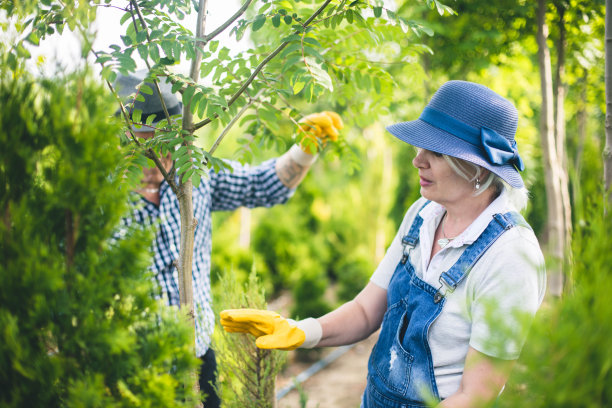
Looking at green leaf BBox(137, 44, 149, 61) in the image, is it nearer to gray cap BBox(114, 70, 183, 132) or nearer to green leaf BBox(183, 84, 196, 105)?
green leaf BBox(183, 84, 196, 105)

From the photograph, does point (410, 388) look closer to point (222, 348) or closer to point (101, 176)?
point (222, 348)

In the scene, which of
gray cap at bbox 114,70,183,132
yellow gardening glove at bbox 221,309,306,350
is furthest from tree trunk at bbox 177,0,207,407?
gray cap at bbox 114,70,183,132

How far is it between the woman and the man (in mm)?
556

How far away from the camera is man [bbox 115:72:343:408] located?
82.0 inches

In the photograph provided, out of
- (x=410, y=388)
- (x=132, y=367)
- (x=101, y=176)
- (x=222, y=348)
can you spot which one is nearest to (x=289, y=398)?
(x=222, y=348)

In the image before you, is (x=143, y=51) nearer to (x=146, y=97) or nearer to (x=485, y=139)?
(x=146, y=97)

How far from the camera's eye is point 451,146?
5.03 ft

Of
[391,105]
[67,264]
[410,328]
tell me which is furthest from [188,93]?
[391,105]

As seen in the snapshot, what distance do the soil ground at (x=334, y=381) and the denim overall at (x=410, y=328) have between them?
2.42 meters

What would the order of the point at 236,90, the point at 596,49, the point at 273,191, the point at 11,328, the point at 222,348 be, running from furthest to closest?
the point at 596,49 → the point at 273,191 → the point at 222,348 → the point at 236,90 → the point at 11,328

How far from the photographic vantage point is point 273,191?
2.58 m

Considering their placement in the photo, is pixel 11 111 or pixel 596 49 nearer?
pixel 11 111

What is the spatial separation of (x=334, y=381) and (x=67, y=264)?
4.04m

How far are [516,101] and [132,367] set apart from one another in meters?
3.99
